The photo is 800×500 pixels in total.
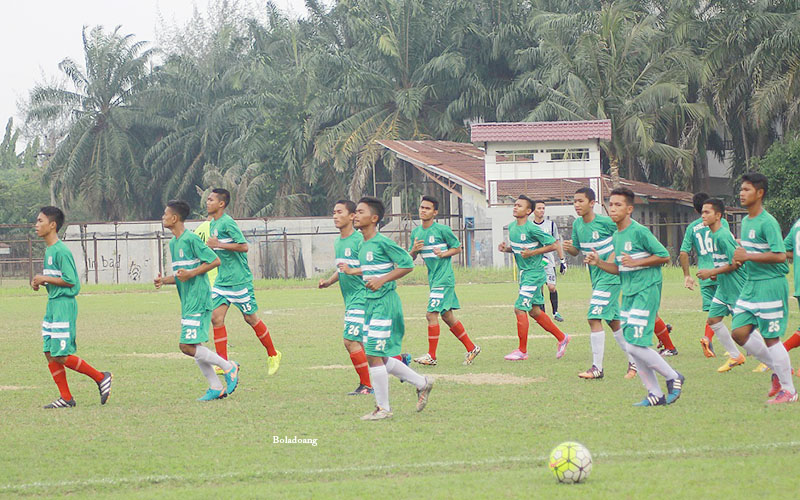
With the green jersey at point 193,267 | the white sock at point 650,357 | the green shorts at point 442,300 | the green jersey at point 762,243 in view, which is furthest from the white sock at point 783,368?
the green jersey at point 193,267

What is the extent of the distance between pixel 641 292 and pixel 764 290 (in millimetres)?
1057

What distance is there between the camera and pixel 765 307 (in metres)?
8.74

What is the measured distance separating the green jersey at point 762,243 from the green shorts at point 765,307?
6 cm

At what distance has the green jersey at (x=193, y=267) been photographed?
977cm

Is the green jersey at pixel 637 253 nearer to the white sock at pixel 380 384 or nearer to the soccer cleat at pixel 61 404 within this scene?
the white sock at pixel 380 384

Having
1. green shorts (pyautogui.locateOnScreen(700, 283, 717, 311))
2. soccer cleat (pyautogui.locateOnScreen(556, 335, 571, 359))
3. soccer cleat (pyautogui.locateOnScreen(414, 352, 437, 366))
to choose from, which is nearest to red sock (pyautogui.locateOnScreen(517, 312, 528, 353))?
soccer cleat (pyautogui.locateOnScreen(556, 335, 571, 359))

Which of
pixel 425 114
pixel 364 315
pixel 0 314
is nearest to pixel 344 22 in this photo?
pixel 425 114

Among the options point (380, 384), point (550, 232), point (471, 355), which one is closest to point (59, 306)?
point (380, 384)

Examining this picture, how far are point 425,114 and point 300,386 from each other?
1704 inches

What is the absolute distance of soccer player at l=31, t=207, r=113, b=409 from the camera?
9516mm

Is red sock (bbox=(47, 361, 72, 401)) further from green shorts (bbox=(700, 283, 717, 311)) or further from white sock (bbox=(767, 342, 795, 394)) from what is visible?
green shorts (bbox=(700, 283, 717, 311))

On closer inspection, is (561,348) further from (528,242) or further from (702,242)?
(702,242)

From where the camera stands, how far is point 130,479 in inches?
259

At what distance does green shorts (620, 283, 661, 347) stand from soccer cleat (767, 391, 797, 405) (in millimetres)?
1191
